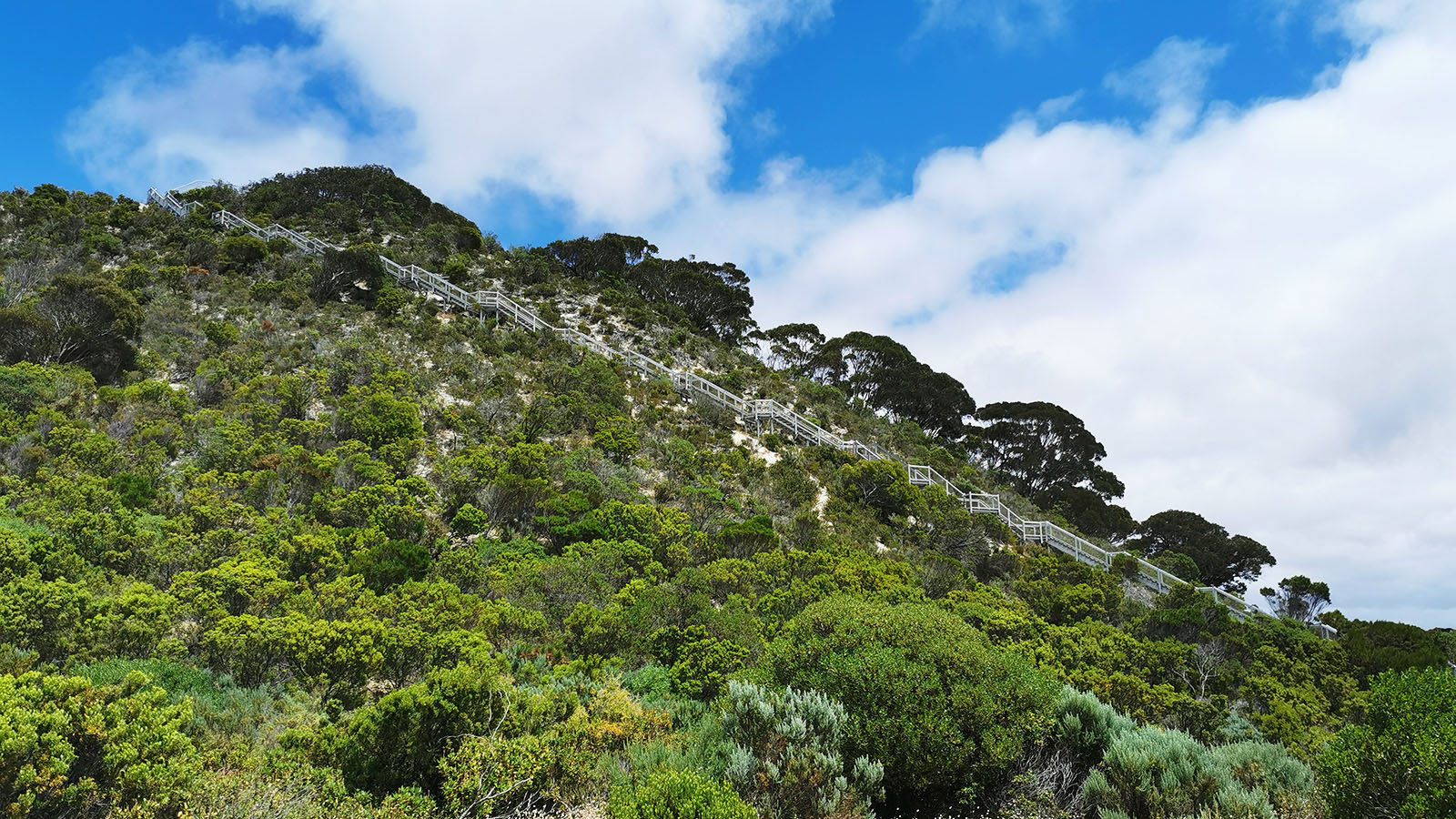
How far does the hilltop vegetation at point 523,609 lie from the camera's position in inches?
291

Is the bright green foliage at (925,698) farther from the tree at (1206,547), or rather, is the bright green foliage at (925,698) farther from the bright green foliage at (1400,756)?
the tree at (1206,547)

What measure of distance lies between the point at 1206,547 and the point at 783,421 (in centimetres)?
2646

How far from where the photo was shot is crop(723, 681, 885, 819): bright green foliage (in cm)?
761

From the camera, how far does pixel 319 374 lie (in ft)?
82.2

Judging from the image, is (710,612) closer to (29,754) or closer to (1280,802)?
(1280,802)

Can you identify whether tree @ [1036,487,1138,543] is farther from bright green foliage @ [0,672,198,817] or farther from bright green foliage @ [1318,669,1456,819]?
bright green foliage @ [0,672,198,817]

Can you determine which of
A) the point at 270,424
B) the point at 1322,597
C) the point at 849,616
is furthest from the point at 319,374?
the point at 1322,597

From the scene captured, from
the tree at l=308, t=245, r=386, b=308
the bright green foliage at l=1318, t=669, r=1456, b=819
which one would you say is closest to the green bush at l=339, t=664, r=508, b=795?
the bright green foliage at l=1318, t=669, r=1456, b=819

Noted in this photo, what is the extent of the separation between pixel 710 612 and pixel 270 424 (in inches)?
593

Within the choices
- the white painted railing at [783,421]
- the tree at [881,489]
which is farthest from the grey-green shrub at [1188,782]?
the tree at [881,489]

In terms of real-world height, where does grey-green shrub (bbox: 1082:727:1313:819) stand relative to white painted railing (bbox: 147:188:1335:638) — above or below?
below

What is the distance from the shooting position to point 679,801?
6297 millimetres

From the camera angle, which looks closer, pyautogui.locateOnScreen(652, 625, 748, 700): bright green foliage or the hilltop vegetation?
the hilltop vegetation

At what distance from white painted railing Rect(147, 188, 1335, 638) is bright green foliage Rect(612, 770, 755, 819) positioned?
2403 cm
